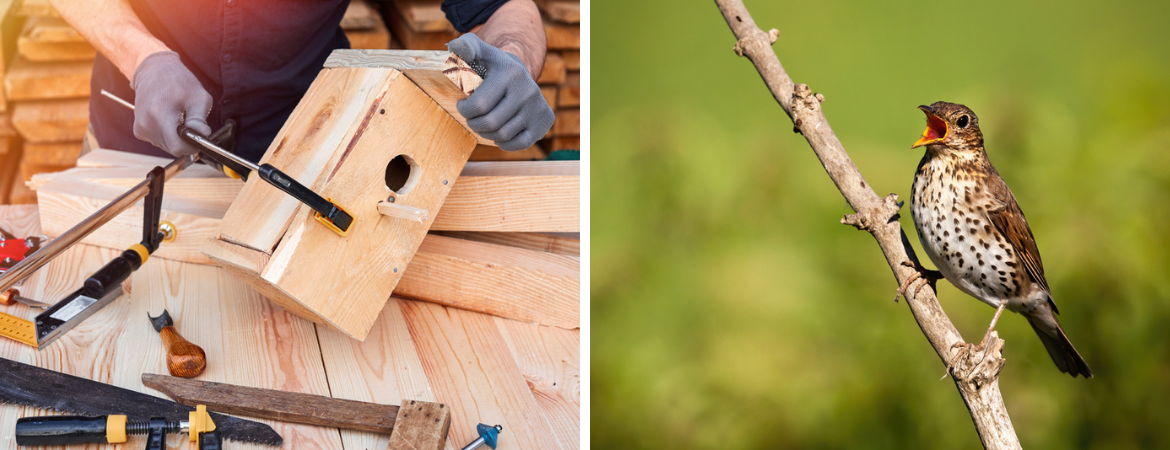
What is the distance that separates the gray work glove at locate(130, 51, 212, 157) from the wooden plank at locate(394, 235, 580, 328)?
36 cm

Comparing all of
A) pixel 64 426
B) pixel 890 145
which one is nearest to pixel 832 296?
pixel 890 145

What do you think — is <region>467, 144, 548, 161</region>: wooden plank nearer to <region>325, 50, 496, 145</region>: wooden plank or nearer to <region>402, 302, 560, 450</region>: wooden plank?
<region>402, 302, 560, 450</region>: wooden plank

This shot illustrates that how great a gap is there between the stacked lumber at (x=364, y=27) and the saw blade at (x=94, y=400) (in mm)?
1187

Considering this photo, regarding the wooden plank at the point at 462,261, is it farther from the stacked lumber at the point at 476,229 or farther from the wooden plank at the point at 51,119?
the wooden plank at the point at 51,119

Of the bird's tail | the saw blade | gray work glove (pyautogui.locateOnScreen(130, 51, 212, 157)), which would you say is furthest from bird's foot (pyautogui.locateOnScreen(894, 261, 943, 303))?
gray work glove (pyautogui.locateOnScreen(130, 51, 212, 157))

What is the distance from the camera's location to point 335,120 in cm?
84

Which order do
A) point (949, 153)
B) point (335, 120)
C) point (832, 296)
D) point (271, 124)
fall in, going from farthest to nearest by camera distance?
point (271, 124)
point (832, 296)
point (335, 120)
point (949, 153)

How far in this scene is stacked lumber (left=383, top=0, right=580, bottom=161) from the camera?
183cm

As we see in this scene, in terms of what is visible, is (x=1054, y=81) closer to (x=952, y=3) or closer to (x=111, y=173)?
(x=952, y=3)

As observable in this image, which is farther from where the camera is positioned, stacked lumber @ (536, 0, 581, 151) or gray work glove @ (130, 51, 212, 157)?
stacked lumber @ (536, 0, 581, 151)

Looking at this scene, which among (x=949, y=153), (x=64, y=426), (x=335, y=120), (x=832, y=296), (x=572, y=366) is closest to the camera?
(x=949, y=153)

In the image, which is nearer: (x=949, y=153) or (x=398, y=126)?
(x=949, y=153)

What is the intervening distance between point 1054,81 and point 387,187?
889 mm

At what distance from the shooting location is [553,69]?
1.92m
